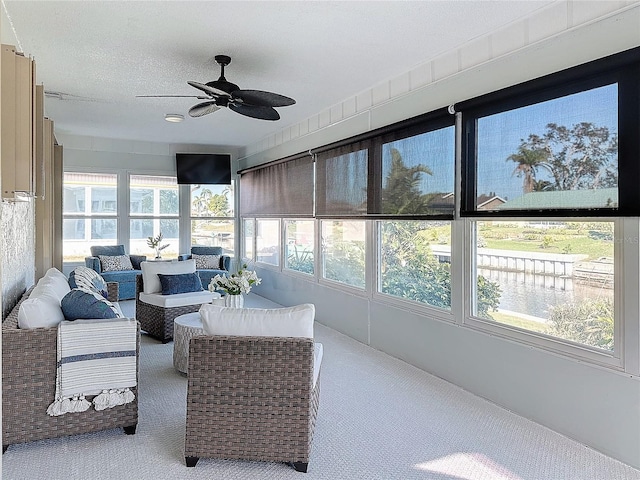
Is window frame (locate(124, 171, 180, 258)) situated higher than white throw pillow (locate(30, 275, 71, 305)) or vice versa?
window frame (locate(124, 171, 180, 258))

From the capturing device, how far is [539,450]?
8.71ft

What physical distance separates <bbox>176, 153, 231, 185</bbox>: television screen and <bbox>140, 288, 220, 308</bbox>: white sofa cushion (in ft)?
11.8

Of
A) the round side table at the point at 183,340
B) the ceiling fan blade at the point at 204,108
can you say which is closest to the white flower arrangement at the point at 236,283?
the round side table at the point at 183,340

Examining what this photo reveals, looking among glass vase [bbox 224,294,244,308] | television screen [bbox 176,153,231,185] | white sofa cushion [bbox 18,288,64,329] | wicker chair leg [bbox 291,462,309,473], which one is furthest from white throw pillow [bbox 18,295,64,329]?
television screen [bbox 176,153,231,185]

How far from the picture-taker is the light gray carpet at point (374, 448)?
2.40 meters

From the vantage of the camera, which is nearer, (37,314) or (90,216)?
(37,314)

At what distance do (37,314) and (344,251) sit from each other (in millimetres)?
3479

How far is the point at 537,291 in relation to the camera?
3145 mm

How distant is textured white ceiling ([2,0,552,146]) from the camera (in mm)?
3010

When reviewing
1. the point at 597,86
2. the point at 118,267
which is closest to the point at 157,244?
the point at 118,267

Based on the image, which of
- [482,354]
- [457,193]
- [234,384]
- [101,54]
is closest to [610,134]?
[457,193]

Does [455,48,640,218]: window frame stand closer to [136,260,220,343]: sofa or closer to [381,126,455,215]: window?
[381,126,455,215]: window

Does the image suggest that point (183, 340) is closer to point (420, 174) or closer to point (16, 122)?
point (16, 122)

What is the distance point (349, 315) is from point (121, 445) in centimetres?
299
